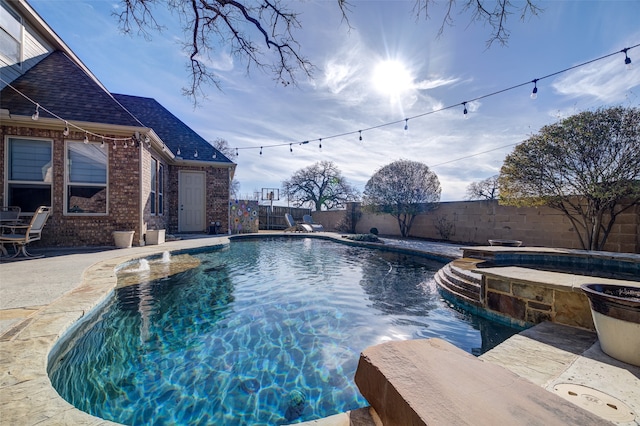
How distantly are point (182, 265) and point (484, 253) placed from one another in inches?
242

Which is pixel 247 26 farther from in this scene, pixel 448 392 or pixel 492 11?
pixel 448 392

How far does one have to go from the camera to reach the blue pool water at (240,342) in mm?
1822

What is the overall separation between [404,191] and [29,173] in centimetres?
1197

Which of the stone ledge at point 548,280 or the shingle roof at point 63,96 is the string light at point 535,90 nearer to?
the stone ledge at point 548,280

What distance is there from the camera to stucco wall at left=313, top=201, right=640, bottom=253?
6578 mm

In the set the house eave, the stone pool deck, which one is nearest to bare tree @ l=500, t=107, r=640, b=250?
the stone pool deck

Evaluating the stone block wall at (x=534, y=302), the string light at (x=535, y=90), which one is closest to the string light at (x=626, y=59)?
the string light at (x=535, y=90)

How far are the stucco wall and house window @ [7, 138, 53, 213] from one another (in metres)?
12.5

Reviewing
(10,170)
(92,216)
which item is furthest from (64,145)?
(92,216)

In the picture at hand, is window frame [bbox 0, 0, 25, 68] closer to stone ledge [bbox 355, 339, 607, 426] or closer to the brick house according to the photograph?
the brick house

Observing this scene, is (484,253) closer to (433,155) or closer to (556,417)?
(556,417)

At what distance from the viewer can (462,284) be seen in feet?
12.8

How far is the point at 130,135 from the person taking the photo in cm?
692

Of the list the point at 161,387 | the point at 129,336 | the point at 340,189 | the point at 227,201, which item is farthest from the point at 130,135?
the point at 340,189
